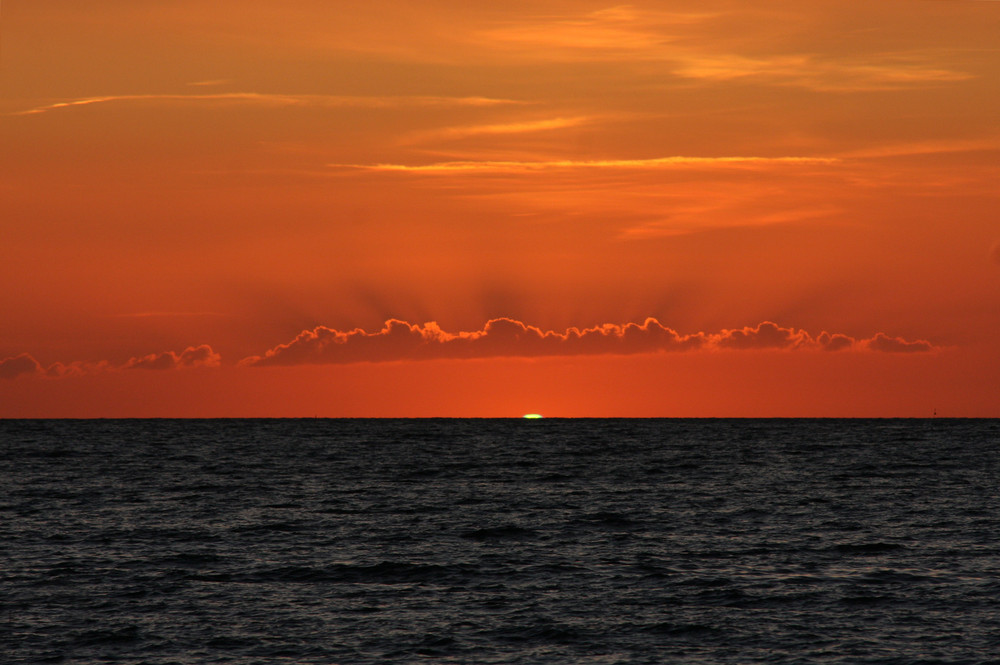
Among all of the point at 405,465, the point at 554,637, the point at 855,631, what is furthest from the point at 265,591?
the point at 405,465

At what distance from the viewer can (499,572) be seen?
40.5 meters

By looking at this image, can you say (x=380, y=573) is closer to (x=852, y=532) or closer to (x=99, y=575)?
(x=99, y=575)

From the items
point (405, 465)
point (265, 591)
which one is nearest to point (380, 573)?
point (265, 591)

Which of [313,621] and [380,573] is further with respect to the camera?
[380,573]

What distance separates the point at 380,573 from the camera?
132 feet

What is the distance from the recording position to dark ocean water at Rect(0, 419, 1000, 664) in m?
30.4

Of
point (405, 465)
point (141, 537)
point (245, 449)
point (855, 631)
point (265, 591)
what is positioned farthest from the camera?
point (245, 449)

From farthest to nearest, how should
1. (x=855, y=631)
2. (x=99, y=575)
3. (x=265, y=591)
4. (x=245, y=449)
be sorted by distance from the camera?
1. (x=245, y=449)
2. (x=99, y=575)
3. (x=265, y=591)
4. (x=855, y=631)

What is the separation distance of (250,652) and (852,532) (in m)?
31.0

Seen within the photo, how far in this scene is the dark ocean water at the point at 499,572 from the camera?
30.4m

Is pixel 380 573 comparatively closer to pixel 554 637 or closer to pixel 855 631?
pixel 554 637

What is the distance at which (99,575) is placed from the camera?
39438 millimetres

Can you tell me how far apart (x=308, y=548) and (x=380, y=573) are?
6679mm

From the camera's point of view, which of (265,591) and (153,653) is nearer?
(153,653)
